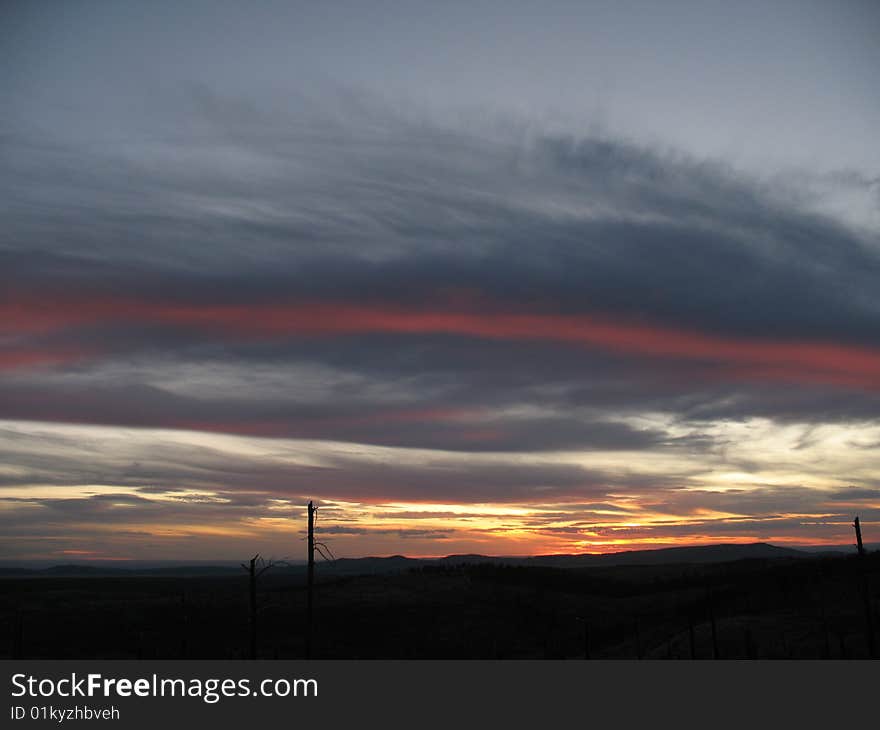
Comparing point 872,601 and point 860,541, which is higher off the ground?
point 860,541

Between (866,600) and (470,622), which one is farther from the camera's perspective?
(470,622)

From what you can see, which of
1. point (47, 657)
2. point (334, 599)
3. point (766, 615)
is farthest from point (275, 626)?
point (766, 615)

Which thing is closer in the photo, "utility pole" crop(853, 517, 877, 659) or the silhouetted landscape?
"utility pole" crop(853, 517, 877, 659)

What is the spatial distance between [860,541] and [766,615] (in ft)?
65.9

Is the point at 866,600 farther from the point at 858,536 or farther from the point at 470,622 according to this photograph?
the point at 470,622

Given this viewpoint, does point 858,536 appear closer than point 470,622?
Yes

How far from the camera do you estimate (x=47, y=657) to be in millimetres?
68250

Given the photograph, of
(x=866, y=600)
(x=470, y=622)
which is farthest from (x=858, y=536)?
(x=470, y=622)

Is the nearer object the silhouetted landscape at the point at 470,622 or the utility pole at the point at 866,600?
the utility pole at the point at 866,600
